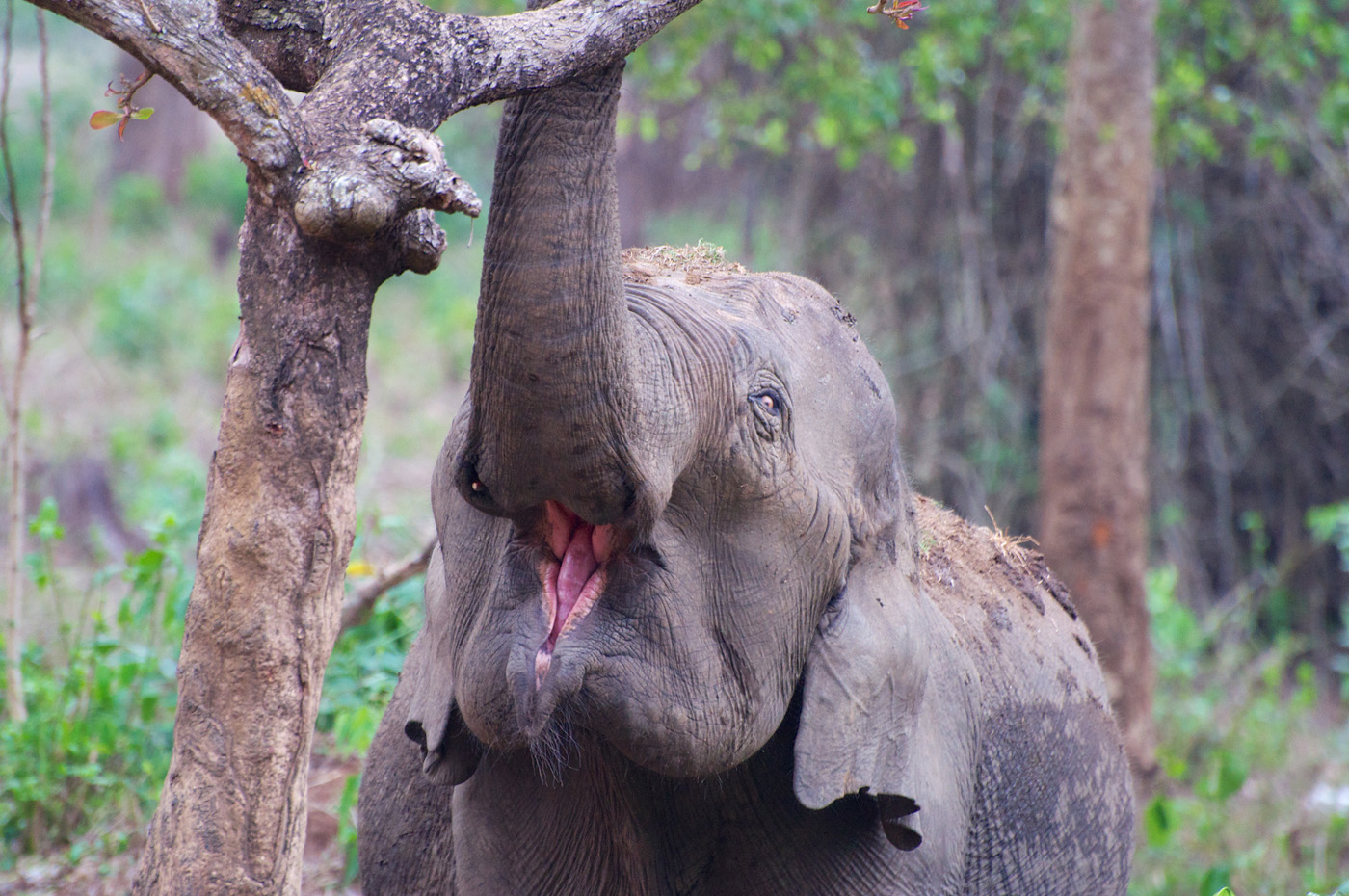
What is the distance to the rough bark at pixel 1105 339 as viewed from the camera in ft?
20.6

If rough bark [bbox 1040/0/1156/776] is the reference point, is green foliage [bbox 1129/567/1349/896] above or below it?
below

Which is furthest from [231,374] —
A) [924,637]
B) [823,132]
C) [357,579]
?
[823,132]

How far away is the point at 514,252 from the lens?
71.6 inches

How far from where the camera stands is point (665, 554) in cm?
212

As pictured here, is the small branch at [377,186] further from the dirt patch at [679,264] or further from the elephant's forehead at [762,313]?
the dirt patch at [679,264]

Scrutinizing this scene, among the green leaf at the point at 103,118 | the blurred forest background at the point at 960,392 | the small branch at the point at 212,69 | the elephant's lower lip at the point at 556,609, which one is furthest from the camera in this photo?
the blurred forest background at the point at 960,392

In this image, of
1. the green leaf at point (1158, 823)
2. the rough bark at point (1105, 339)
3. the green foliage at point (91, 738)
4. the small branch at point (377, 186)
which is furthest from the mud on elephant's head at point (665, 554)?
the rough bark at point (1105, 339)

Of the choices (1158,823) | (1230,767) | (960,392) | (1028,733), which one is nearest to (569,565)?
(1028,733)

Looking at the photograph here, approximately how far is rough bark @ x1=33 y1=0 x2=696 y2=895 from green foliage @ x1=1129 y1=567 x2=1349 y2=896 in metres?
3.14

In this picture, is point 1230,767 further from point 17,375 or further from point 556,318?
point 17,375

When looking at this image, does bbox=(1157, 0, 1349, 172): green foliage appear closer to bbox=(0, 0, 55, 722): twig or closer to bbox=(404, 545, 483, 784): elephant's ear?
bbox=(0, 0, 55, 722): twig

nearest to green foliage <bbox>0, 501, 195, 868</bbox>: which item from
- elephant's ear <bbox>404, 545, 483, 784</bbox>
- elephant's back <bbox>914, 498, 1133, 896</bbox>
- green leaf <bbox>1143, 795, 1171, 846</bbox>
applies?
elephant's ear <bbox>404, 545, 483, 784</bbox>

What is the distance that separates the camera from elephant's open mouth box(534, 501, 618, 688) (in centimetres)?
211

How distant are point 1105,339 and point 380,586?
12.0ft
